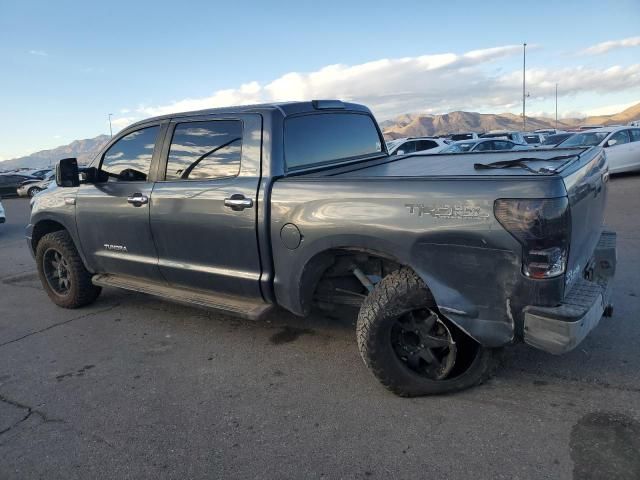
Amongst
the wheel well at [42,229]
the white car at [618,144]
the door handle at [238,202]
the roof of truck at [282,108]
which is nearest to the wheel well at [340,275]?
the door handle at [238,202]

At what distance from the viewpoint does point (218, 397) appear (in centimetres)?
343

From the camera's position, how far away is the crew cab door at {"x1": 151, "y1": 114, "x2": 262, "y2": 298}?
3725mm

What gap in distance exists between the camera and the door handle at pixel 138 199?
14.2 ft

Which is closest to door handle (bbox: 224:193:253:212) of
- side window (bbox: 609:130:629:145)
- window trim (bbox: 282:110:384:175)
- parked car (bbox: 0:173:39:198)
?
window trim (bbox: 282:110:384:175)

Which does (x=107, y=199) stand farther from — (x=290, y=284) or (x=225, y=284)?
(x=290, y=284)

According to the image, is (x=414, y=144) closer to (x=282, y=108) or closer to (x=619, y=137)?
(x=619, y=137)

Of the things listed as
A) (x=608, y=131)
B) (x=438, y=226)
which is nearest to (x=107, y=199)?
(x=438, y=226)

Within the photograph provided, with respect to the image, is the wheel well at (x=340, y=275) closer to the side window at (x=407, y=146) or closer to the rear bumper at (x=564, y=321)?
the rear bumper at (x=564, y=321)

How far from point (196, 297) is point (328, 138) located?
1.70m

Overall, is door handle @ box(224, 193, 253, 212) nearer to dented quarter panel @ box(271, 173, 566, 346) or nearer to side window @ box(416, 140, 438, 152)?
dented quarter panel @ box(271, 173, 566, 346)

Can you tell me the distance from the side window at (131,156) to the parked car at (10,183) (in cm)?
2585

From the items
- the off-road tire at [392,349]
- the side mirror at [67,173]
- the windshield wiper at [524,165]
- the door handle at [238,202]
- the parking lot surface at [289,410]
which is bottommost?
the parking lot surface at [289,410]

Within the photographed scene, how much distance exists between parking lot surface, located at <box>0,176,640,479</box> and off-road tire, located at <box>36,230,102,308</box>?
67cm

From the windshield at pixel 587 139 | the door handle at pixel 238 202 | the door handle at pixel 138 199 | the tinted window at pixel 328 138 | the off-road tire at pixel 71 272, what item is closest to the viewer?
the door handle at pixel 238 202
